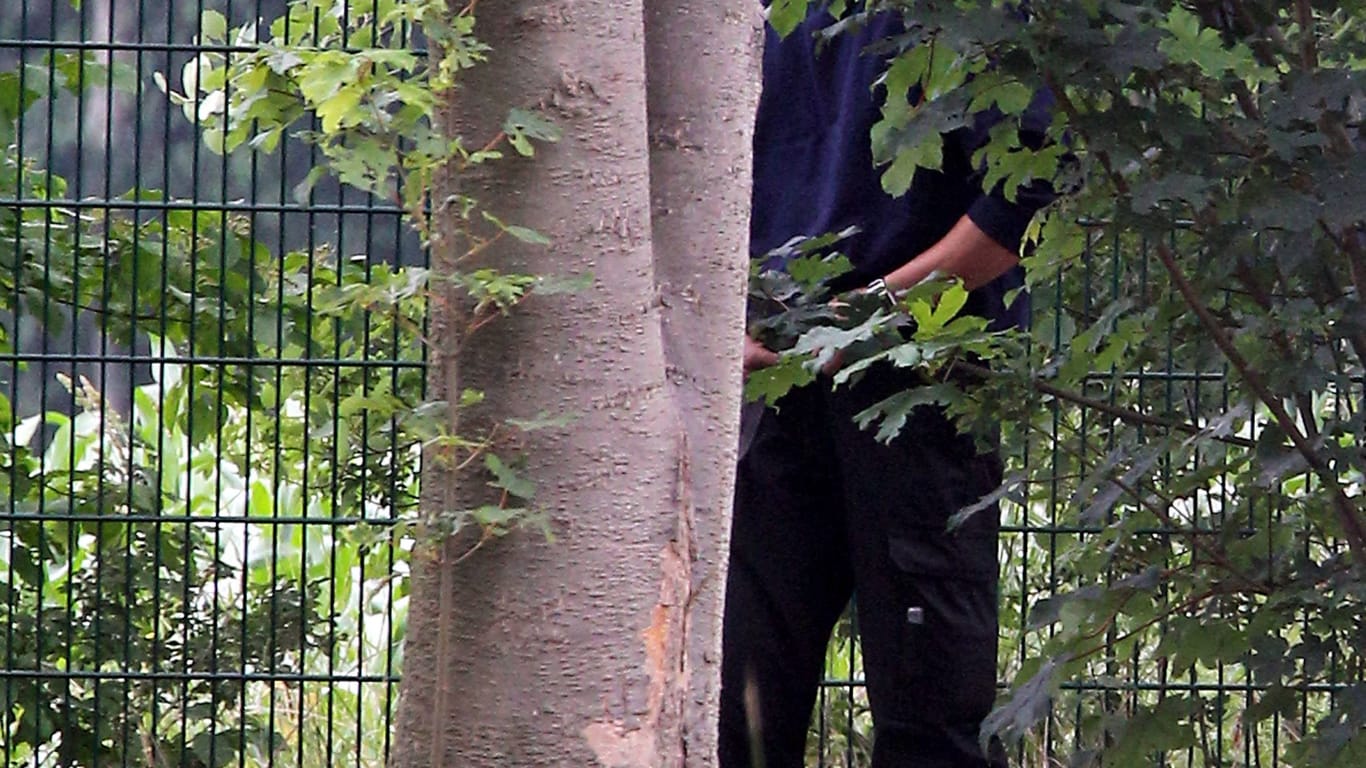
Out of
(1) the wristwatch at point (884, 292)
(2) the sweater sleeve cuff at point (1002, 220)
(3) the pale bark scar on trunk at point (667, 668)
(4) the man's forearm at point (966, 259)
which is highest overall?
(2) the sweater sleeve cuff at point (1002, 220)

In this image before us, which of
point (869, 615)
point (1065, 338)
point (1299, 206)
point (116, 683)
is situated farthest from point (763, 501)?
point (116, 683)

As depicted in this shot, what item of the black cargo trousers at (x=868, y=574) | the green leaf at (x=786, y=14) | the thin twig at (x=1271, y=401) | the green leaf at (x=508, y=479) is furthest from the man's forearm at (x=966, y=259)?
the green leaf at (x=508, y=479)

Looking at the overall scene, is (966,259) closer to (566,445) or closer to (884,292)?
(884,292)

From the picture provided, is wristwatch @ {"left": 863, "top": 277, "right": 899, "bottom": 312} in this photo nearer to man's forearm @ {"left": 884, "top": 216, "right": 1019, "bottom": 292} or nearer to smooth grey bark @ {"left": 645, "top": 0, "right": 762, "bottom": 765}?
man's forearm @ {"left": 884, "top": 216, "right": 1019, "bottom": 292}

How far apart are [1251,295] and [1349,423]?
22 centimetres

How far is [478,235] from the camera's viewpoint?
6.41 ft

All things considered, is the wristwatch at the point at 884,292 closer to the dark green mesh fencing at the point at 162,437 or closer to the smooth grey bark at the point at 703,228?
the smooth grey bark at the point at 703,228

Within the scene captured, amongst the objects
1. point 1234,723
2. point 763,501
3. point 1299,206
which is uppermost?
point 1299,206

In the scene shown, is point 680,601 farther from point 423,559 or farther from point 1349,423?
point 1349,423

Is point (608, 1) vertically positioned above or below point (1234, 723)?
above

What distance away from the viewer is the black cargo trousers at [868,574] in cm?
329

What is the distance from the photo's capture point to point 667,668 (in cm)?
203

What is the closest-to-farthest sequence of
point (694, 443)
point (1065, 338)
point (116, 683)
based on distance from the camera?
point (694, 443)
point (1065, 338)
point (116, 683)

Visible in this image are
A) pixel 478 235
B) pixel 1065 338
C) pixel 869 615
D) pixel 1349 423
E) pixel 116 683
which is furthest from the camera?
pixel 116 683
